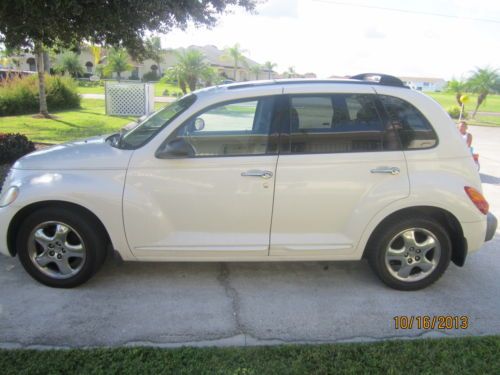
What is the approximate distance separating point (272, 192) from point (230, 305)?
3.43 feet

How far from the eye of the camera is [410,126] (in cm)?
381

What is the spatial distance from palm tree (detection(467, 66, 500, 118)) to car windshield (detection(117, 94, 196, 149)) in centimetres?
2839

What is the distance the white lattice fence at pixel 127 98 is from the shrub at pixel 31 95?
12.1 ft

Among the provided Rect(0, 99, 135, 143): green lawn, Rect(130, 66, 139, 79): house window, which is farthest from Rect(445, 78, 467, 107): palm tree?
Rect(130, 66, 139, 79): house window

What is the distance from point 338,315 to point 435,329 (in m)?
0.77

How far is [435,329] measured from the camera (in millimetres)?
3398

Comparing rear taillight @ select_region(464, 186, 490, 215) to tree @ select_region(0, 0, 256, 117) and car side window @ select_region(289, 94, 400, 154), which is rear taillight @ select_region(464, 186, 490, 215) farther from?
tree @ select_region(0, 0, 256, 117)

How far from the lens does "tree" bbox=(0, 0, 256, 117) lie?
20.5ft

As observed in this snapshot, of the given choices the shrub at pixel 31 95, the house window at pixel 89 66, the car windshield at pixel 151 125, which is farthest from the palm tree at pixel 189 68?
the house window at pixel 89 66

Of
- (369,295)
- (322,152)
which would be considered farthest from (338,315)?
(322,152)

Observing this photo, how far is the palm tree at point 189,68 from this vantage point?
100ft

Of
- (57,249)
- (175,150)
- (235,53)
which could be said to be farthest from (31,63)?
(175,150)

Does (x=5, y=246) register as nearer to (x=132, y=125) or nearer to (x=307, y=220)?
(x=132, y=125)
